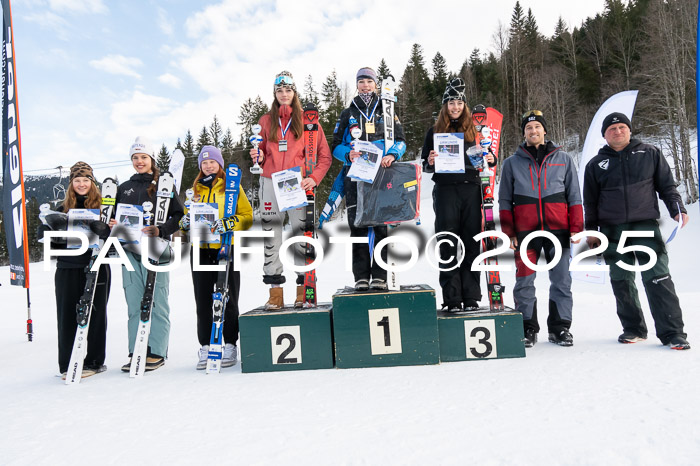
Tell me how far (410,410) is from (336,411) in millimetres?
407

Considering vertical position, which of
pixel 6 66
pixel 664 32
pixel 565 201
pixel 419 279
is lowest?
pixel 419 279

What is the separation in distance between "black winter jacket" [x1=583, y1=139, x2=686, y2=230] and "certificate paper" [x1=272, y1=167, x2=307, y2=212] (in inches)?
105

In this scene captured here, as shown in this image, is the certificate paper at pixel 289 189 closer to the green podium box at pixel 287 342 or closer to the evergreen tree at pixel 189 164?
the green podium box at pixel 287 342

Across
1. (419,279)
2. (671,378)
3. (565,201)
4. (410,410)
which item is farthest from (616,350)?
(419,279)

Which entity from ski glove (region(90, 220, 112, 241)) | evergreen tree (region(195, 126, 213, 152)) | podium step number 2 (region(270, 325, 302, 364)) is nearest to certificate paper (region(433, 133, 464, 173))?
podium step number 2 (region(270, 325, 302, 364))

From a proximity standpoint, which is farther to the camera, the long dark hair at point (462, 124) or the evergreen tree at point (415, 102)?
the evergreen tree at point (415, 102)

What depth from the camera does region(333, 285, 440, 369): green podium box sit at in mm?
3174

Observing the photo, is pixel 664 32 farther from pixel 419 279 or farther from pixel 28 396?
pixel 28 396

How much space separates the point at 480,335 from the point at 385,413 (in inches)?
53.3

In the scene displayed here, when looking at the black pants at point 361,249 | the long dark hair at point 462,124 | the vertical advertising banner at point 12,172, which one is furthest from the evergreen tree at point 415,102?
the black pants at point 361,249

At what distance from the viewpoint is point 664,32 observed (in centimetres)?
1825

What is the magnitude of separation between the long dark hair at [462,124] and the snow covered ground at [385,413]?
6.37ft

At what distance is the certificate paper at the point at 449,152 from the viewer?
3547mm

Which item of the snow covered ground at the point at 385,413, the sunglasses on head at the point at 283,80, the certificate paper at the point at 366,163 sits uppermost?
the sunglasses on head at the point at 283,80
